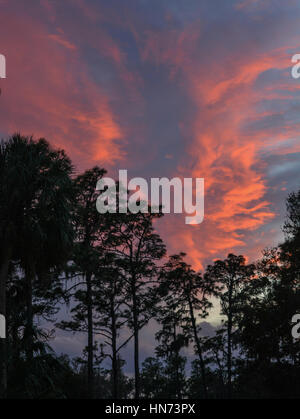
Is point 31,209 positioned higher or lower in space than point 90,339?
higher

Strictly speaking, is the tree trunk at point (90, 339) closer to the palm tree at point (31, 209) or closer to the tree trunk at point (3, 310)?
the palm tree at point (31, 209)

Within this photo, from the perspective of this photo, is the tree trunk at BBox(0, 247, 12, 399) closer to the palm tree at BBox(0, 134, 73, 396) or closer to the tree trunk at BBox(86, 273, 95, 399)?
the palm tree at BBox(0, 134, 73, 396)

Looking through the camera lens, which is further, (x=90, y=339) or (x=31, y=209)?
(x=90, y=339)

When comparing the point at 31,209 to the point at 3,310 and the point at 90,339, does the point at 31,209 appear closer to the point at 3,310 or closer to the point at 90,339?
the point at 3,310

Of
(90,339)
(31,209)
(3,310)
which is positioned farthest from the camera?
(90,339)

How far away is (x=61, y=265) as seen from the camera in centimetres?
1494

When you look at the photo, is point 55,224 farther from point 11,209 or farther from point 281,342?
point 281,342

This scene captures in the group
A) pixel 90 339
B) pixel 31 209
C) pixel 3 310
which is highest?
pixel 31 209

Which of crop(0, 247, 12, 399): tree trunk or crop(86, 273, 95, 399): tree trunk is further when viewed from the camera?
crop(86, 273, 95, 399): tree trunk

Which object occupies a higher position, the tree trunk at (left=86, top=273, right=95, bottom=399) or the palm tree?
the palm tree

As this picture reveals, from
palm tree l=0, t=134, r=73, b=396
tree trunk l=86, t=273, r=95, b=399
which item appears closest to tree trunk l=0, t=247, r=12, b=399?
palm tree l=0, t=134, r=73, b=396

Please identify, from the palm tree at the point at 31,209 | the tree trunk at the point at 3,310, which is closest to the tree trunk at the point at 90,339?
the palm tree at the point at 31,209

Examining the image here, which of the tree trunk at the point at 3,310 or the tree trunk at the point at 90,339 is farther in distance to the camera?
the tree trunk at the point at 90,339

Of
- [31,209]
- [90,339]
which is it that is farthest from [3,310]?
[90,339]
